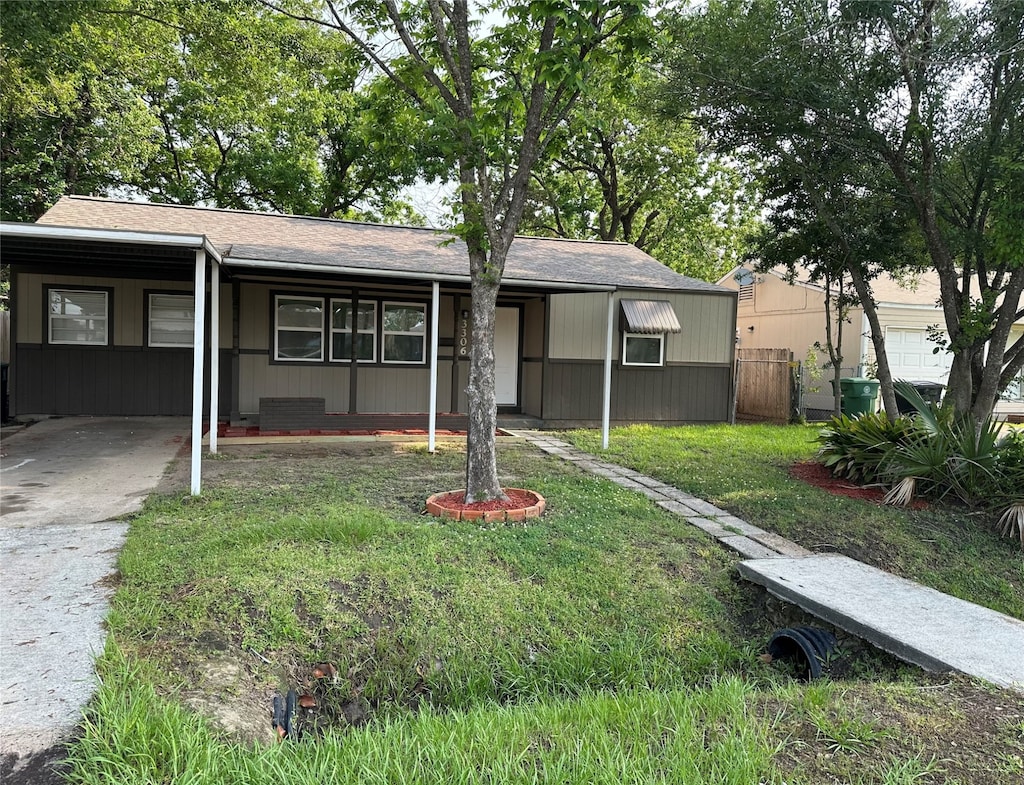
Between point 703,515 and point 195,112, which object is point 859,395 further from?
point 195,112

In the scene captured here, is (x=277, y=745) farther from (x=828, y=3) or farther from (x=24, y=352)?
(x=24, y=352)

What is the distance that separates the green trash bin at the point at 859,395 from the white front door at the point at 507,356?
20.9 ft

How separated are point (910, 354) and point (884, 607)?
14.1 m

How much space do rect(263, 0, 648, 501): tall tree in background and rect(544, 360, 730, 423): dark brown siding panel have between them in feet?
19.5

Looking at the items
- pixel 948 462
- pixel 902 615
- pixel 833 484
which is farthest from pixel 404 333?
pixel 902 615

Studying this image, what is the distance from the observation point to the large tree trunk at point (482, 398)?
5.62 m

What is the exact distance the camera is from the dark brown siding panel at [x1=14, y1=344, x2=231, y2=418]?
34.4 feet

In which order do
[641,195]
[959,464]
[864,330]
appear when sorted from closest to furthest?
[959,464], [864,330], [641,195]

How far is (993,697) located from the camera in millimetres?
2770

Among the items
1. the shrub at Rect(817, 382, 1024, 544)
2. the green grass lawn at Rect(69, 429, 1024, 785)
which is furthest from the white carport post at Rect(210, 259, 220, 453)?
the shrub at Rect(817, 382, 1024, 544)

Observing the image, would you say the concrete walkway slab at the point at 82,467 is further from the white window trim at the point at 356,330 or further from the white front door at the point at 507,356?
the white front door at the point at 507,356

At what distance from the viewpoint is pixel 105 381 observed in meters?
10.8

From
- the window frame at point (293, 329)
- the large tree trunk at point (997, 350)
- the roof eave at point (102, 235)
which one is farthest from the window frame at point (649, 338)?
the roof eave at point (102, 235)

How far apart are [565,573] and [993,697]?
7.37 feet
